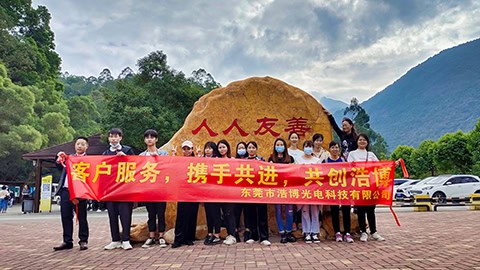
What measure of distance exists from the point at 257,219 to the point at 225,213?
489 mm

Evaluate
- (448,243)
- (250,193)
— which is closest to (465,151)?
(448,243)

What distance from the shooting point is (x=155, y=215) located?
545 cm

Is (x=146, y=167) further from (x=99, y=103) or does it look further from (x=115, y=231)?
(x=99, y=103)

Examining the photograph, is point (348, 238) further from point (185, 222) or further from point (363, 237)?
point (185, 222)

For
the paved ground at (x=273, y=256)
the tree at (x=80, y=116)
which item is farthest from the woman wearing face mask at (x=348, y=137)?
the tree at (x=80, y=116)

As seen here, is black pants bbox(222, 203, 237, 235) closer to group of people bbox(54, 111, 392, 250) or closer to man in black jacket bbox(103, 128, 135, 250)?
group of people bbox(54, 111, 392, 250)

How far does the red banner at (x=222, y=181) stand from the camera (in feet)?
17.4

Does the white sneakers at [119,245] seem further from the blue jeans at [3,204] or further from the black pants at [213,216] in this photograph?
the blue jeans at [3,204]

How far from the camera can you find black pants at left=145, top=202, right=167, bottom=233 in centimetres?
539

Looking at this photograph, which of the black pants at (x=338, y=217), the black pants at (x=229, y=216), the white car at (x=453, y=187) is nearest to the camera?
the black pants at (x=229, y=216)

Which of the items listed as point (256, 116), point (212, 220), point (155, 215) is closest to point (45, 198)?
point (155, 215)

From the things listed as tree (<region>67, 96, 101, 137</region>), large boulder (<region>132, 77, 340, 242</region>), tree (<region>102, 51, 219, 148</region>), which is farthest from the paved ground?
tree (<region>67, 96, 101, 137</region>)

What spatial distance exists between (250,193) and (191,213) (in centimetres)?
89

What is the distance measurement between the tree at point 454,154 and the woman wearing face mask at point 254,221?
22.8m
